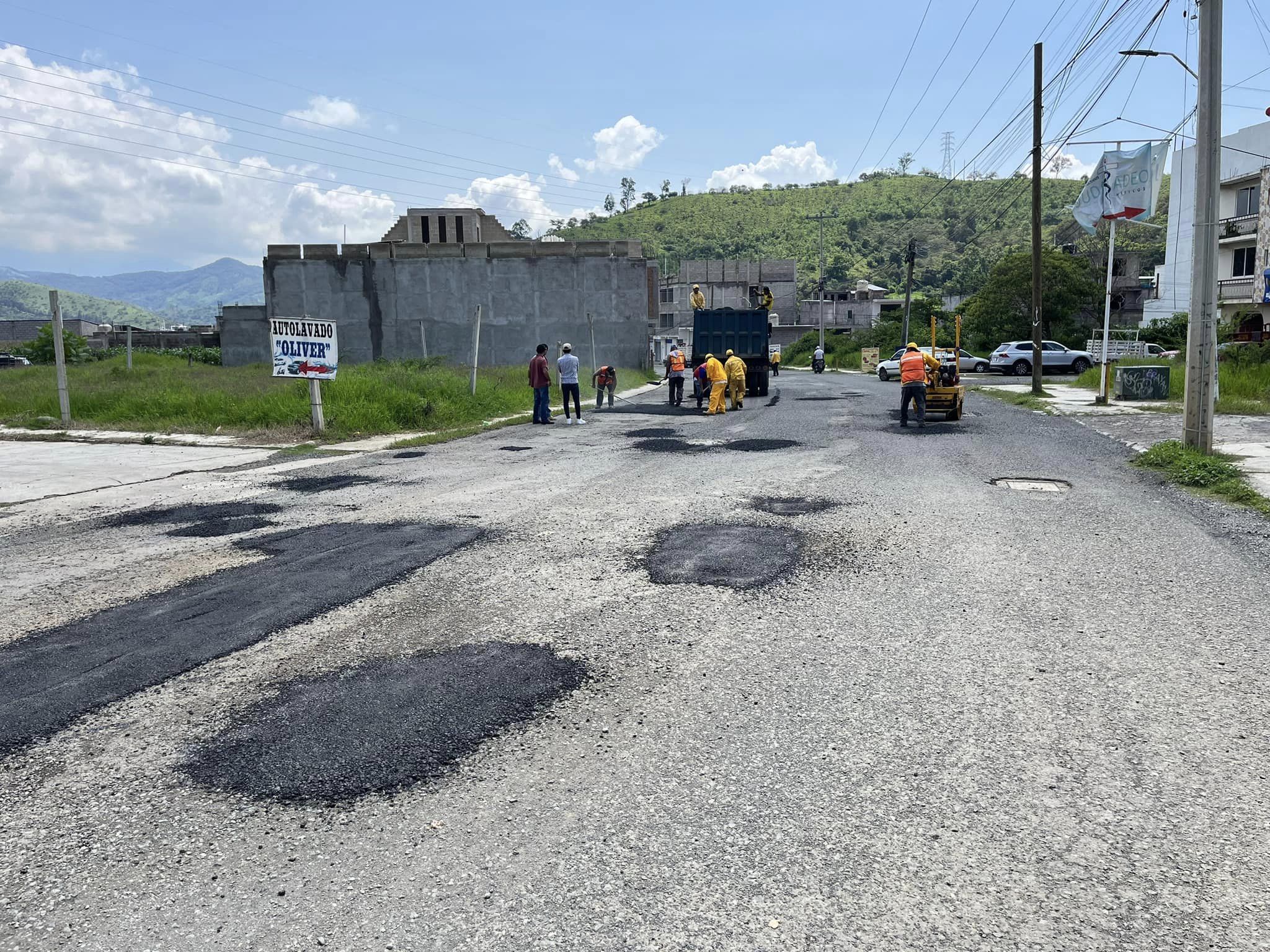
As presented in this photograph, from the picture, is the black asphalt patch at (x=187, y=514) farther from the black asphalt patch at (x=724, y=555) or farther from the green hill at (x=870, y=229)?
the green hill at (x=870, y=229)

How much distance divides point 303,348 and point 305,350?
46mm

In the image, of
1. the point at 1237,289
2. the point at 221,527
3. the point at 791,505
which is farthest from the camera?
the point at 1237,289

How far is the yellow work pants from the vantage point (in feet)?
77.5

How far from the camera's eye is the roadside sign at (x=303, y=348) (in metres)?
17.1

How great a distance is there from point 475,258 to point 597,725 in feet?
151

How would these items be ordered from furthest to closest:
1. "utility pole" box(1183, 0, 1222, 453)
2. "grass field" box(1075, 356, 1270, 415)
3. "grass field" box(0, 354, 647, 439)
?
"grass field" box(1075, 356, 1270, 415) < "grass field" box(0, 354, 647, 439) < "utility pole" box(1183, 0, 1222, 453)

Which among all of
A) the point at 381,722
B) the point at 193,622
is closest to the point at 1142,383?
the point at 193,622

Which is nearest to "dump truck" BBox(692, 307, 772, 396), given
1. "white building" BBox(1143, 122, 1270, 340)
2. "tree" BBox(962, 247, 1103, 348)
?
"white building" BBox(1143, 122, 1270, 340)

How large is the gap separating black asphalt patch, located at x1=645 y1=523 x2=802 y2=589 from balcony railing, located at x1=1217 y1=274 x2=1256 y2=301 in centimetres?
4954

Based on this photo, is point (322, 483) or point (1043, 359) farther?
point (1043, 359)

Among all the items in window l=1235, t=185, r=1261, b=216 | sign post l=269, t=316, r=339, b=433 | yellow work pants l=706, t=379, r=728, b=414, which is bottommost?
yellow work pants l=706, t=379, r=728, b=414

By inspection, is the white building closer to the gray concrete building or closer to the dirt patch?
the gray concrete building

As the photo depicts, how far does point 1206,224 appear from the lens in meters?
12.7

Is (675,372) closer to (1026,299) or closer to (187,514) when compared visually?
(187,514)
